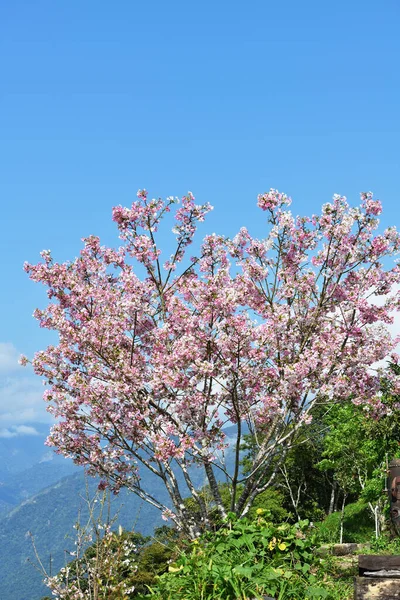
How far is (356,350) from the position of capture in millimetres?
13445

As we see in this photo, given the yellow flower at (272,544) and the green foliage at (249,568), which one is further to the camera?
the yellow flower at (272,544)

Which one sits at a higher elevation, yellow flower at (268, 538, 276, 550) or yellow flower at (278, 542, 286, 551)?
yellow flower at (268, 538, 276, 550)

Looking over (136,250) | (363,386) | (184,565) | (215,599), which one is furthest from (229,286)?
(215,599)

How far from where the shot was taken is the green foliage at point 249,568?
7.81 meters

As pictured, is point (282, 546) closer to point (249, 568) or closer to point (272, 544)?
point (272, 544)

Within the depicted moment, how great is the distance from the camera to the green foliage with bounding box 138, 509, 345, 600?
781 centimetres

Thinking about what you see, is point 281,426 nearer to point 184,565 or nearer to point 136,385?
point 136,385

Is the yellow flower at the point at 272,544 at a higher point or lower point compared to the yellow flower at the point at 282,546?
higher

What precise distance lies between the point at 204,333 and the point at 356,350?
10.7ft

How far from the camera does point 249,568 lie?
786cm

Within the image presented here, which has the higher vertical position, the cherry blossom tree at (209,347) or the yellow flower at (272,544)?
the cherry blossom tree at (209,347)

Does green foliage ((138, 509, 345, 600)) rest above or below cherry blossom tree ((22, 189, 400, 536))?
below

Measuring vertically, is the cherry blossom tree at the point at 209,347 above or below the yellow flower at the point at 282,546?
above

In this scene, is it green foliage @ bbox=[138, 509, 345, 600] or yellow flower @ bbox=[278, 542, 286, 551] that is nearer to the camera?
green foliage @ bbox=[138, 509, 345, 600]
